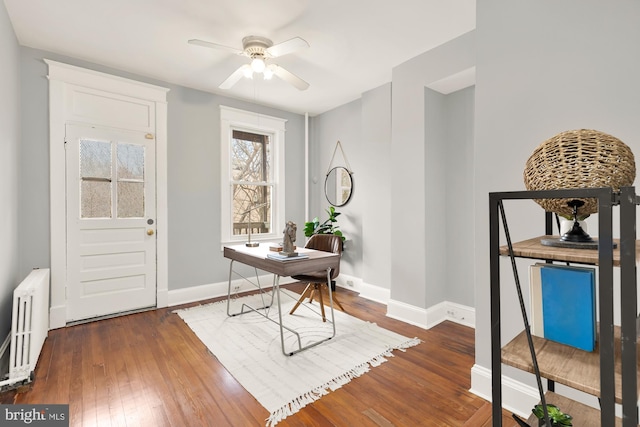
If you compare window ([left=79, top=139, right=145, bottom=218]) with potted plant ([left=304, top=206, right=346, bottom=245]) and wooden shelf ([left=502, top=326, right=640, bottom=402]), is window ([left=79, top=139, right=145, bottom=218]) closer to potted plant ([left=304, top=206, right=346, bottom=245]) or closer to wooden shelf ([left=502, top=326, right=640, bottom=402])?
potted plant ([left=304, top=206, right=346, bottom=245])

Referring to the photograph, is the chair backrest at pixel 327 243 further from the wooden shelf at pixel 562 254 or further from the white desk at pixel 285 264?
the wooden shelf at pixel 562 254

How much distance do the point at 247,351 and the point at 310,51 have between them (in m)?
2.75

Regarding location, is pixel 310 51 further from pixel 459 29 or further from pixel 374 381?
pixel 374 381

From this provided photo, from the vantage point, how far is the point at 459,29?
8.30 feet

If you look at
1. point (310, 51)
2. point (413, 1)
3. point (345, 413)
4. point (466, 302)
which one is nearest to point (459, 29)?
point (413, 1)

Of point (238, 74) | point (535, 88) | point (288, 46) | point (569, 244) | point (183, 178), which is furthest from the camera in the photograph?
point (183, 178)

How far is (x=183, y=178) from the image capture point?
12.3 ft

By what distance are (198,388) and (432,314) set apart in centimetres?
221

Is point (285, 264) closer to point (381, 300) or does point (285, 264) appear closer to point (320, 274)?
point (320, 274)

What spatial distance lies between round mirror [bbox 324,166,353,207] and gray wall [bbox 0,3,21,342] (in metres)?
3.42

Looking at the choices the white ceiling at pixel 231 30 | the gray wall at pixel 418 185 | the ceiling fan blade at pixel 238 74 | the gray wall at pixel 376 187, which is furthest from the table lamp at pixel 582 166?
the gray wall at pixel 376 187

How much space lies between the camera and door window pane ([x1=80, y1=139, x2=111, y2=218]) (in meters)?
3.13

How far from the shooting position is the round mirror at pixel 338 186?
4320 millimetres

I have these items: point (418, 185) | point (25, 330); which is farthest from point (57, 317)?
point (418, 185)
